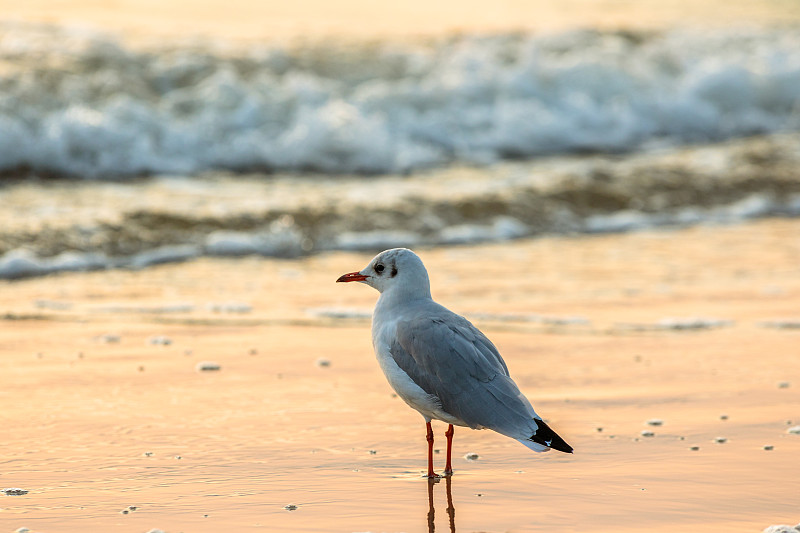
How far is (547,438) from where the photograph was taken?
3.48 m

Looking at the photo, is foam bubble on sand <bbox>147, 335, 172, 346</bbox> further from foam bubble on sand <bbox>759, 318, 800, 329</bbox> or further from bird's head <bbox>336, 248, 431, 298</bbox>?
foam bubble on sand <bbox>759, 318, 800, 329</bbox>

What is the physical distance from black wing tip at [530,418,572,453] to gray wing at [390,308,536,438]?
0.19ft

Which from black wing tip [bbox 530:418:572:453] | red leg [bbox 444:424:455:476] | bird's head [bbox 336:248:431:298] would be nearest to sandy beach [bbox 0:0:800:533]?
red leg [bbox 444:424:455:476]

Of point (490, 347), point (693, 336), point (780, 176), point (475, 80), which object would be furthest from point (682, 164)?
point (490, 347)

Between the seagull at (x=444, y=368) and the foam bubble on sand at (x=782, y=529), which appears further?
the seagull at (x=444, y=368)

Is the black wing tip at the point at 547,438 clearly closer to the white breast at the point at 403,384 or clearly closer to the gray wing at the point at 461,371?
the gray wing at the point at 461,371

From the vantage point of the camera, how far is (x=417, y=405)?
387 cm

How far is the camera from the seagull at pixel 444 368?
3.63m

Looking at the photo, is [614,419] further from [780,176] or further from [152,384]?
[780,176]

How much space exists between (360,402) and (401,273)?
0.88m

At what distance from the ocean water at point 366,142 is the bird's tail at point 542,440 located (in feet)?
15.4

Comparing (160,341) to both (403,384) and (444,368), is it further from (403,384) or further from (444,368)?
(444,368)

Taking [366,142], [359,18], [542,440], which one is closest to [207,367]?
[542,440]

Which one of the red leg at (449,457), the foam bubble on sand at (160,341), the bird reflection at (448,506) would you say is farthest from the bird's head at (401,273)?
the foam bubble on sand at (160,341)
